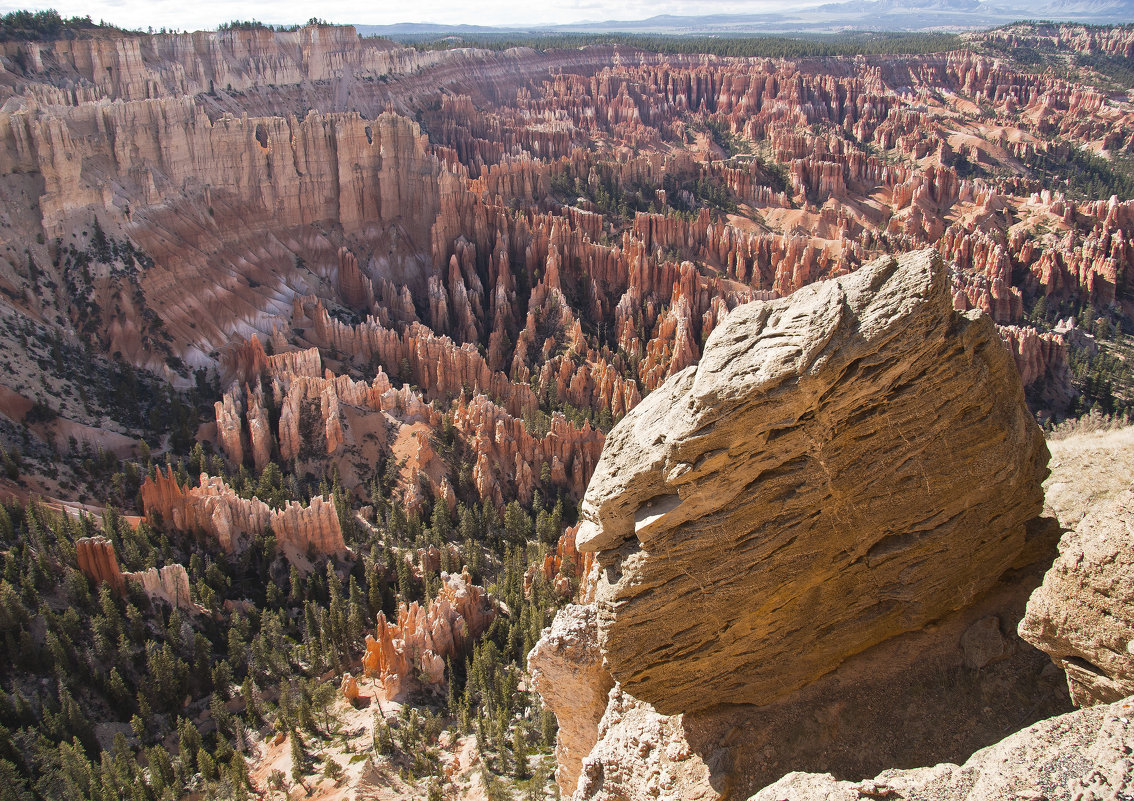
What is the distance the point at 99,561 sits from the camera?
24.8m

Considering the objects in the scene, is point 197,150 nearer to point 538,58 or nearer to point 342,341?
point 342,341

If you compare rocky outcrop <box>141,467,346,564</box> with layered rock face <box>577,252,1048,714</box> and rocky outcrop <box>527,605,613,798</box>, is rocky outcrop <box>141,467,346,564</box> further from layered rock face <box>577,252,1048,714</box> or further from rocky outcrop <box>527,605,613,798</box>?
layered rock face <box>577,252,1048,714</box>

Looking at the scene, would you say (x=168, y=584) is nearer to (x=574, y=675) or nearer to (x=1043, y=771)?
(x=574, y=675)

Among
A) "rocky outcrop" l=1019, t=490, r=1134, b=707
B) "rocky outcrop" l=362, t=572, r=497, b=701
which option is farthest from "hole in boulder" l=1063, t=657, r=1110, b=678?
"rocky outcrop" l=362, t=572, r=497, b=701

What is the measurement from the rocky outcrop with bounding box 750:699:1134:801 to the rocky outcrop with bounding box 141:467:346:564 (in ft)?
79.6

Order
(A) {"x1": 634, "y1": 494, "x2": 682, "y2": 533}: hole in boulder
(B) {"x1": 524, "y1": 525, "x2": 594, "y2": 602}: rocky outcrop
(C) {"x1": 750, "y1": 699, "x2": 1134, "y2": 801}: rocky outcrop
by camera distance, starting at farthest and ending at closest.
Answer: (B) {"x1": 524, "y1": 525, "x2": 594, "y2": 602}: rocky outcrop
(A) {"x1": 634, "y1": 494, "x2": 682, "y2": 533}: hole in boulder
(C) {"x1": 750, "y1": 699, "x2": 1134, "y2": 801}: rocky outcrop

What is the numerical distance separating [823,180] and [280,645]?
2903 inches

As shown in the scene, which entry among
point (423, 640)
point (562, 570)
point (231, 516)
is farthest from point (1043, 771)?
point (231, 516)

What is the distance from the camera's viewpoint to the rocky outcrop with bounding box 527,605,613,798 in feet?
45.9

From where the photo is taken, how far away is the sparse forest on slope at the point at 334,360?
22.6m

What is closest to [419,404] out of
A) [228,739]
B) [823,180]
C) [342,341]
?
[342,341]

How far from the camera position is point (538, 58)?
128m

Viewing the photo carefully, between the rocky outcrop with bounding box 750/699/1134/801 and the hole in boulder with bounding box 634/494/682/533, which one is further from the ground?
the hole in boulder with bounding box 634/494/682/533

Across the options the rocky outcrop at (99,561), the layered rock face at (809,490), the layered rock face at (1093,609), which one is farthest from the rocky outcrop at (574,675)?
the rocky outcrop at (99,561)
